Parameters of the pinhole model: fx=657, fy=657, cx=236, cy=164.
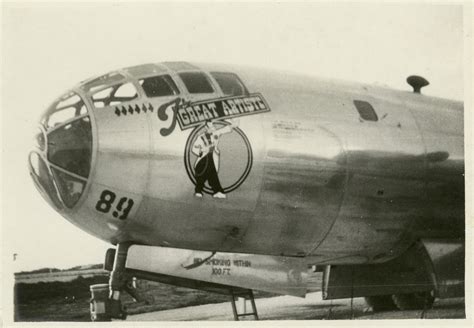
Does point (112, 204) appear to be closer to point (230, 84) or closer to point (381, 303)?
point (230, 84)

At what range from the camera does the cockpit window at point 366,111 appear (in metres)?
7.82

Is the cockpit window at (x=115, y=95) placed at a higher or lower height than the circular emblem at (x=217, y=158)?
higher

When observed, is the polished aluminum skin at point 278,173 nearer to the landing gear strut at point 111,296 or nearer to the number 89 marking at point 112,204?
the number 89 marking at point 112,204

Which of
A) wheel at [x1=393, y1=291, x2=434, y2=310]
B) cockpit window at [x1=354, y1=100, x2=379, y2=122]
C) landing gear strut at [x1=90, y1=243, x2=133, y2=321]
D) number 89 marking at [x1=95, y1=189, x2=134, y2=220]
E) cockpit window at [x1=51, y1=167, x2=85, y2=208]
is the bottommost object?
wheel at [x1=393, y1=291, x2=434, y2=310]

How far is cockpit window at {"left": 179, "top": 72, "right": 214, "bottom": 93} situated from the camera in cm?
692

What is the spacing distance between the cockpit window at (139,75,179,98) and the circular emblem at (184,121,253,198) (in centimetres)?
51

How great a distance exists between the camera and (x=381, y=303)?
35.3 feet

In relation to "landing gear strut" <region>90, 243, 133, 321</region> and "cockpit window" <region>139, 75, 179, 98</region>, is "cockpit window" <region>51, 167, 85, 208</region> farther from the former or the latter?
"cockpit window" <region>139, 75, 179, 98</region>

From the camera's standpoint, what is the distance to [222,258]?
7.00m

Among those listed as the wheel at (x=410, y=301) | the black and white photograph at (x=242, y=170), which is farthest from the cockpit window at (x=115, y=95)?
the wheel at (x=410, y=301)

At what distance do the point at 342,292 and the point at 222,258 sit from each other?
278cm

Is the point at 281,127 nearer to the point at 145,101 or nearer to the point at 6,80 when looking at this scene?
the point at 145,101

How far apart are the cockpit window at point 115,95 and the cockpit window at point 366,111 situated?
2.75 meters

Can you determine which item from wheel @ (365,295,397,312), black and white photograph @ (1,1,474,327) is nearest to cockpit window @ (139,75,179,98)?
black and white photograph @ (1,1,474,327)
